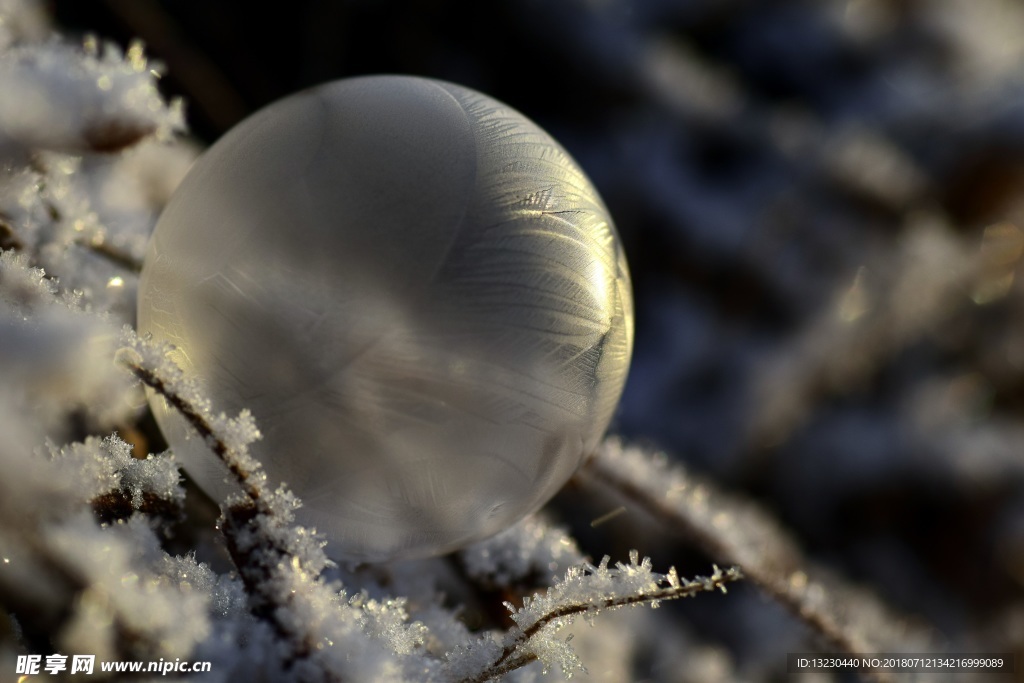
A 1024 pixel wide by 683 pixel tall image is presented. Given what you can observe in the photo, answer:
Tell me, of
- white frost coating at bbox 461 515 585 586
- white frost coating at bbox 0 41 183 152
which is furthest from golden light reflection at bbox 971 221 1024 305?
white frost coating at bbox 0 41 183 152

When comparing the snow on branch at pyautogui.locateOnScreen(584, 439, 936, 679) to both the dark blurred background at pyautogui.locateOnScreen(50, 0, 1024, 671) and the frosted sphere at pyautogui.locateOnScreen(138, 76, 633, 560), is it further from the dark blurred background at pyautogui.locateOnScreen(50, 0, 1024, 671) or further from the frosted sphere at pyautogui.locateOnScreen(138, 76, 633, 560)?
the dark blurred background at pyautogui.locateOnScreen(50, 0, 1024, 671)

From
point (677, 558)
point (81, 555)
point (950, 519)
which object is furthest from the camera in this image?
point (950, 519)

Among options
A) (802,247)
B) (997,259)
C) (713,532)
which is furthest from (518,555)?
(997,259)

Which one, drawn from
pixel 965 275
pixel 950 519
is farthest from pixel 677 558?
pixel 965 275

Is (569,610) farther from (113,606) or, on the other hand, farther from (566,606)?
(113,606)

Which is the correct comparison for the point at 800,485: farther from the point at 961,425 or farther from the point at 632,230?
the point at 632,230
